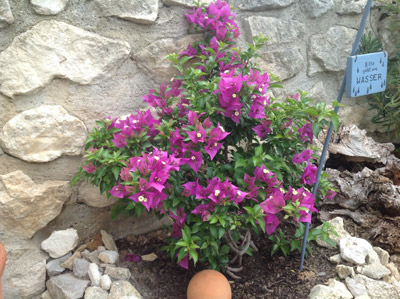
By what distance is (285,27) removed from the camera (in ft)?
7.21

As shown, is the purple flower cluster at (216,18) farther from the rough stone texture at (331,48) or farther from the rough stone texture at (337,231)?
the rough stone texture at (337,231)

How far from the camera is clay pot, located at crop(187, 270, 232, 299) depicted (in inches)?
58.4

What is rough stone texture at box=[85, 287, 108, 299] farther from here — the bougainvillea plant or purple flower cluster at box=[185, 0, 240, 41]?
purple flower cluster at box=[185, 0, 240, 41]

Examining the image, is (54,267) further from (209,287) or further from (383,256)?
(383,256)

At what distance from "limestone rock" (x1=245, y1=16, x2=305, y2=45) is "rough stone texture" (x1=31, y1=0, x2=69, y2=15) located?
915 millimetres

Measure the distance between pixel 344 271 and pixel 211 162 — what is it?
0.73 metres

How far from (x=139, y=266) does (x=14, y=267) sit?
0.52 meters

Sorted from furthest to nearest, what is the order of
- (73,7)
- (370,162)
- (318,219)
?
1. (370,162)
2. (318,219)
3. (73,7)

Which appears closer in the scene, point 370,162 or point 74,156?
point 74,156

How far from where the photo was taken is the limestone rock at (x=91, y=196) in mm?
1808

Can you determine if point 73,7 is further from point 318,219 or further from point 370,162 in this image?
point 370,162

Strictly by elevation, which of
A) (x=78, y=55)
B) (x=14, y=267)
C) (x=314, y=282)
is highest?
(x=78, y=55)

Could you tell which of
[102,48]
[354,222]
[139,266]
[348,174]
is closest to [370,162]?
[348,174]

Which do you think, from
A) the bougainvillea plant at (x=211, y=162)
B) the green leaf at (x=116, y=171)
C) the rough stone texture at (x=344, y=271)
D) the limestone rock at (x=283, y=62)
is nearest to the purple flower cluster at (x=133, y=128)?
the bougainvillea plant at (x=211, y=162)
